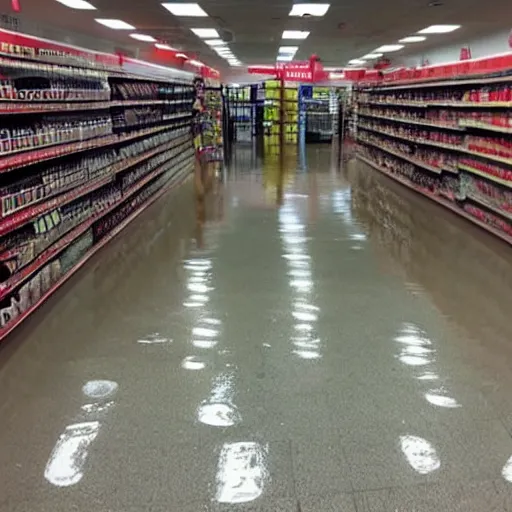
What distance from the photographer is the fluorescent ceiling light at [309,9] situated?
928cm

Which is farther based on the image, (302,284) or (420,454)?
(302,284)

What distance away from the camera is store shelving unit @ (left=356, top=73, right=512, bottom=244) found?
6570mm

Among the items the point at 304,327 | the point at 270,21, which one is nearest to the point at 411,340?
Answer: the point at 304,327

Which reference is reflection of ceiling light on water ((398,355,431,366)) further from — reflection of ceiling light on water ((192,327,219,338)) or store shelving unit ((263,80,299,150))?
store shelving unit ((263,80,299,150))

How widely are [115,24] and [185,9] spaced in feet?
8.82

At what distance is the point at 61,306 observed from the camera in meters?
4.58

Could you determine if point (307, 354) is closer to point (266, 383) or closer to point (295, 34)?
point (266, 383)

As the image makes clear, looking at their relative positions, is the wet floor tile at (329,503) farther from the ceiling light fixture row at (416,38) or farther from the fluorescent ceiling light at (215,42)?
the fluorescent ceiling light at (215,42)

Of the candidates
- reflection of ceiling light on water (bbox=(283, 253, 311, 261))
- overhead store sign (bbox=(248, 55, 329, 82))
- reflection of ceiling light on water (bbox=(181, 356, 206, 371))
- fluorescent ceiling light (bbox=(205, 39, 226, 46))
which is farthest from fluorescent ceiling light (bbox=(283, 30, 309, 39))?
reflection of ceiling light on water (bbox=(181, 356, 206, 371))

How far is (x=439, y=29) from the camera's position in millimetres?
12617

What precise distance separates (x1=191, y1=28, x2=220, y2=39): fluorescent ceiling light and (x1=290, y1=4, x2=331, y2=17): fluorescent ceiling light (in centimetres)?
267

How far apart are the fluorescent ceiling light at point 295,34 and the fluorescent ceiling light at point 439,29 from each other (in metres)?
2.61

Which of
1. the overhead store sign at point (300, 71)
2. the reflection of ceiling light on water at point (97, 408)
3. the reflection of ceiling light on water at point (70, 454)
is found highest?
the overhead store sign at point (300, 71)

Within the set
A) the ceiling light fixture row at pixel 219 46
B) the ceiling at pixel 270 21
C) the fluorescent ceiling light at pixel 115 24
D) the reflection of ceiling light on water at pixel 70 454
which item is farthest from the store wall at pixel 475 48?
the reflection of ceiling light on water at pixel 70 454
